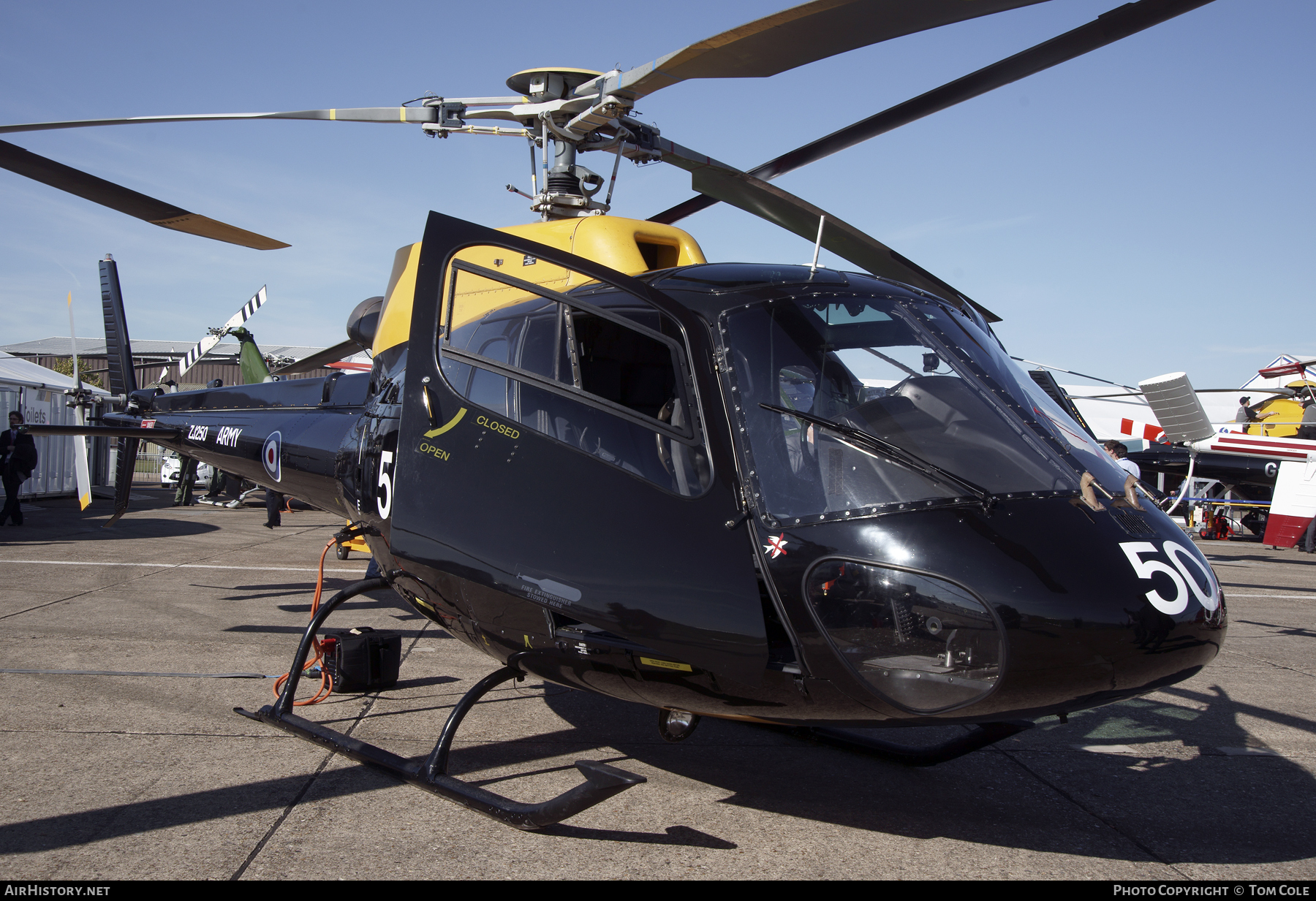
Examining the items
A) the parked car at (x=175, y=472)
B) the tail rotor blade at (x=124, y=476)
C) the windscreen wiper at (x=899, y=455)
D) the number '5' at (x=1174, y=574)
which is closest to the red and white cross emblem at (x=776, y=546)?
the windscreen wiper at (x=899, y=455)

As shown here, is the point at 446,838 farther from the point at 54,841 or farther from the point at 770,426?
the point at 770,426

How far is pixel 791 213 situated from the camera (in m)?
5.32

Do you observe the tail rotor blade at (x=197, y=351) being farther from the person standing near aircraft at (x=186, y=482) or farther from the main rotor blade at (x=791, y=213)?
the main rotor blade at (x=791, y=213)

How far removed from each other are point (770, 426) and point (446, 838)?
190 cm

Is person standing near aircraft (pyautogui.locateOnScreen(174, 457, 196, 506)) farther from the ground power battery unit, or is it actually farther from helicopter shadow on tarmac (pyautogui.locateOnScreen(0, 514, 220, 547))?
the ground power battery unit

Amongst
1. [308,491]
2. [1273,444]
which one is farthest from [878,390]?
[1273,444]

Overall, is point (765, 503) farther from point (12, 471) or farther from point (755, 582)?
point (12, 471)

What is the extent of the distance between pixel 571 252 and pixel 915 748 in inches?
118

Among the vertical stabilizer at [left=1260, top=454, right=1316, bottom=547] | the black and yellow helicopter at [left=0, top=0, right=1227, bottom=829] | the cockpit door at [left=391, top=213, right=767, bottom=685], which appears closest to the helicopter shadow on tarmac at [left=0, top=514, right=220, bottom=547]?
the black and yellow helicopter at [left=0, top=0, right=1227, bottom=829]

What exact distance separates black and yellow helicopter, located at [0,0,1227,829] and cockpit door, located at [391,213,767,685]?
1 centimetres

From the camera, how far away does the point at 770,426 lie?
309cm

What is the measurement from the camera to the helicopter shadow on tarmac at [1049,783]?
3365 mm

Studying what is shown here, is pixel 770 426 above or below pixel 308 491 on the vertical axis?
above

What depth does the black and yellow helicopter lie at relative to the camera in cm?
271
